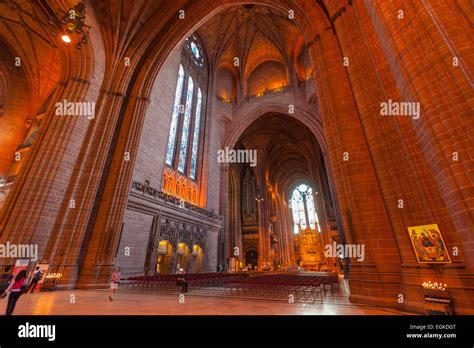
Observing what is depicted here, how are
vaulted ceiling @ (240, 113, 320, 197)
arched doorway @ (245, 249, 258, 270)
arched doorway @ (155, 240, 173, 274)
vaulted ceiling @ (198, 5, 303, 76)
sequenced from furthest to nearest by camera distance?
vaulted ceiling @ (240, 113, 320, 197), arched doorway @ (245, 249, 258, 270), vaulted ceiling @ (198, 5, 303, 76), arched doorway @ (155, 240, 173, 274)

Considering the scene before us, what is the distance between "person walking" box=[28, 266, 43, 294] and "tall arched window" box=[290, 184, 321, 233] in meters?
37.2

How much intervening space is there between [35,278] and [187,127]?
1406 cm

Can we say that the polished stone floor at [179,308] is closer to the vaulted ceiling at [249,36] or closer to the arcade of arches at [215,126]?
the arcade of arches at [215,126]

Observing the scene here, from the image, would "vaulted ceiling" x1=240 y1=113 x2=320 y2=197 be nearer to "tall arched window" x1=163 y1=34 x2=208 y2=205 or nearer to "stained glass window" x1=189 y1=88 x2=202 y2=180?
"stained glass window" x1=189 y1=88 x2=202 y2=180

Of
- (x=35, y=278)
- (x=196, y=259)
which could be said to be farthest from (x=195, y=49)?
(x=35, y=278)

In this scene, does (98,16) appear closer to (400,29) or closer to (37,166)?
(37,166)

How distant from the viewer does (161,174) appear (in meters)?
14.2

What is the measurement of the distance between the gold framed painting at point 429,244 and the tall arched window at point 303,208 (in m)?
35.2

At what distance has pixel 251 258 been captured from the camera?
27.5 metres

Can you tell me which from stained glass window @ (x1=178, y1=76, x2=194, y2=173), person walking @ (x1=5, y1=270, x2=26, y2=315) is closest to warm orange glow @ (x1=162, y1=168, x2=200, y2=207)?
stained glass window @ (x1=178, y1=76, x2=194, y2=173)

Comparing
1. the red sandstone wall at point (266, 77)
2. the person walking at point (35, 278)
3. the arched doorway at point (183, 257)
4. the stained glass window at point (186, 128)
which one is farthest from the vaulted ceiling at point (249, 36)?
the person walking at point (35, 278)

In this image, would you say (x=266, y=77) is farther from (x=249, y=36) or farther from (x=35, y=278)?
(x=35, y=278)

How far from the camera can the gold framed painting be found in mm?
4012

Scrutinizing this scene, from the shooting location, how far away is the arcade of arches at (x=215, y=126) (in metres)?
4.11
